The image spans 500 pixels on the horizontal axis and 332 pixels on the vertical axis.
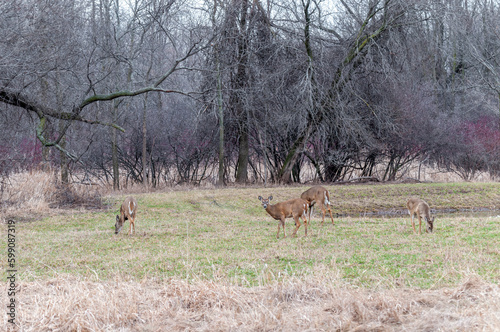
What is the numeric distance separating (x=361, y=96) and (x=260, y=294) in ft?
66.3

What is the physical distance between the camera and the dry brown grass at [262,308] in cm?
542

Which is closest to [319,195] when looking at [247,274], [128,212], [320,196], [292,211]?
[320,196]

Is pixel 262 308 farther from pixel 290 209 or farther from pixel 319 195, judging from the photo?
pixel 319 195

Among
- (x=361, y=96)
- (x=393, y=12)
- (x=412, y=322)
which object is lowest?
(x=412, y=322)

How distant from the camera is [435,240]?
10695 millimetres

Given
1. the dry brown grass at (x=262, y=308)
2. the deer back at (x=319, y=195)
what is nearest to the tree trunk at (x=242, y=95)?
the deer back at (x=319, y=195)

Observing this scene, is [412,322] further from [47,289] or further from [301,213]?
[301,213]

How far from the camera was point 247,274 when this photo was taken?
8133mm

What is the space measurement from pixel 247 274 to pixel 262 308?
2391 millimetres

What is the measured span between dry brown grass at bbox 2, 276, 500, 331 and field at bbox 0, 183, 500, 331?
0.01 metres

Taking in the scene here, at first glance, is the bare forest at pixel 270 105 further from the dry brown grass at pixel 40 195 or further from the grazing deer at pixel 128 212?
the grazing deer at pixel 128 212

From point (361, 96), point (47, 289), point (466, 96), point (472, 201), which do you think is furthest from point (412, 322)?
point (466, 96)

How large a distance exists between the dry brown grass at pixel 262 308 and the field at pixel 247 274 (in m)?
0.01

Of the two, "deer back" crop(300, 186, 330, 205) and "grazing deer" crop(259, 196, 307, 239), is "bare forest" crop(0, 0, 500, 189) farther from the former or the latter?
"grazing deer" crop(259, 196, 307, 239)
